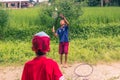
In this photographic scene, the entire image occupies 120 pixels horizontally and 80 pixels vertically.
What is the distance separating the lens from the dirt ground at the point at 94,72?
338 inches

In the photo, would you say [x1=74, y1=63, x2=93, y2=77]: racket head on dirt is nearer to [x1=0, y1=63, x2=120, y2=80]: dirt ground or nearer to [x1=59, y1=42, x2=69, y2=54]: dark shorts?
[x1=0, y1=63, x2=120, y2=80]: dirt ground

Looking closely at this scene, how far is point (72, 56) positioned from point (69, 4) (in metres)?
4.47

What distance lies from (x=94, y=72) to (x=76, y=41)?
14.7 ft

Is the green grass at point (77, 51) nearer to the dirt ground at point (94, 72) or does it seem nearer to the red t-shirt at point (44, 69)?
the dirt ground at point (94, 72)

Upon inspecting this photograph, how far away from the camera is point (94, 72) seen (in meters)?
9.05

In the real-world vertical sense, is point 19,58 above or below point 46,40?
below

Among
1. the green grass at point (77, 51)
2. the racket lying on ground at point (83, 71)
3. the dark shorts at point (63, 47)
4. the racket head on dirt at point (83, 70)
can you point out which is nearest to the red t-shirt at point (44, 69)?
the racket lying on ground at point (83, 71)

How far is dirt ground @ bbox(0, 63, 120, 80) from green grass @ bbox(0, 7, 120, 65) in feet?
1.81

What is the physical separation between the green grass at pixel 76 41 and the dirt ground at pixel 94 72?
55 cm

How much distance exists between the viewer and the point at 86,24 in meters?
15.4

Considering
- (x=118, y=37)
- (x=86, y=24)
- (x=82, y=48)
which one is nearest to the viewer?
(x=82, y=48)

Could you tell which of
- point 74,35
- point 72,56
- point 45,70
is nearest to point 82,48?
point 72,56

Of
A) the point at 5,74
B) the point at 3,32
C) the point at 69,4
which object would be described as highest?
the point at 69,4

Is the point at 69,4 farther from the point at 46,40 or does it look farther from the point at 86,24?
the point at 46,40
